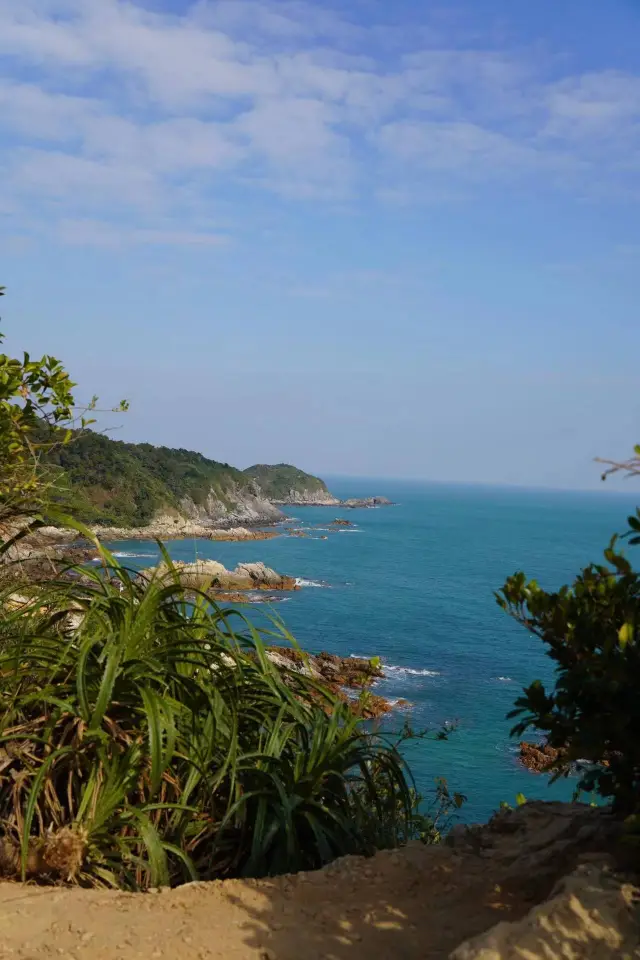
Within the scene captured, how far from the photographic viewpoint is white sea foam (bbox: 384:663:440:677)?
1204 inches

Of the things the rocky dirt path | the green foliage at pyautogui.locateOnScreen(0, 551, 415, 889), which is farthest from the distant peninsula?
the rocky dirt path

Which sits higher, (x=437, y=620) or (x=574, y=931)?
(x=574, y=931)

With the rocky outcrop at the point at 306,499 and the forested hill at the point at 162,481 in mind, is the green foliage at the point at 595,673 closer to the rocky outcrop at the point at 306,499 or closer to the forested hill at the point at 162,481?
the forested hill at the point at 162,481

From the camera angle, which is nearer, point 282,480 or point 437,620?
point 437,620

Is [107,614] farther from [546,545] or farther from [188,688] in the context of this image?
[546,545]

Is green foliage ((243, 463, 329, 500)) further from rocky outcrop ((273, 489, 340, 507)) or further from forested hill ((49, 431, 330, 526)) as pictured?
forested hill ((49, 431, 330, 526))

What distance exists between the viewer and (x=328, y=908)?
269 centimetres

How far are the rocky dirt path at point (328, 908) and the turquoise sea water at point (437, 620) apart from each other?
1.52 metres

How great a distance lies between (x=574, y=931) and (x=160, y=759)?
1708 mm

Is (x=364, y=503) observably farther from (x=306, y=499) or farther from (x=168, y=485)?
(x=168, y=485)

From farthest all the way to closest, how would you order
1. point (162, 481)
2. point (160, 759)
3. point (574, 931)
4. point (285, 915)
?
point (162, 481), point (160, 759), point (285, 915), point (574, 931)

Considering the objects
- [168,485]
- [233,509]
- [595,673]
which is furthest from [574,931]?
[233,509]

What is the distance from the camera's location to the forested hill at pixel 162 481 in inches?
2279

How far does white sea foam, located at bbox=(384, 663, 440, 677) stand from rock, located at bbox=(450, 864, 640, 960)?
28918 mm
